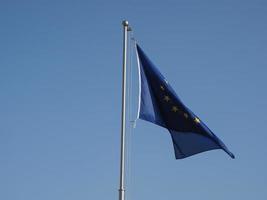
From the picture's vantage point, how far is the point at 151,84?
24.1 meters

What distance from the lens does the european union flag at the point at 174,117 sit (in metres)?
23.5

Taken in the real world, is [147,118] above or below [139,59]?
below

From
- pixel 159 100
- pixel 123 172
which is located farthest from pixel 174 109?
pixel 123 172

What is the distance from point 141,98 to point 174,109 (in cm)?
145

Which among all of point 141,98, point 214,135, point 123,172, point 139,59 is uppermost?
point 139,59

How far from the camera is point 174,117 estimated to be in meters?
23.7

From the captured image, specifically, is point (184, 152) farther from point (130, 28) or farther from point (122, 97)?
point (130, 28)

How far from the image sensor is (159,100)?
23984mm

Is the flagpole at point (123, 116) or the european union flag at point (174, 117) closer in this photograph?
the flagpole at point (123, 116)

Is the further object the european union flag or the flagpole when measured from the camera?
the european union flag

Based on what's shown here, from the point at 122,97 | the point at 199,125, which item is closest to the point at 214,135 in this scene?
the point at 199,125

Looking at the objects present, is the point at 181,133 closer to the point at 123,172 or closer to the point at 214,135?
the point at 214,135

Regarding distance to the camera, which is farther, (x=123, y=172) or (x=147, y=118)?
(x=147, y=118)

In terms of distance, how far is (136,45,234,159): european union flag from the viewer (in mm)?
23531
